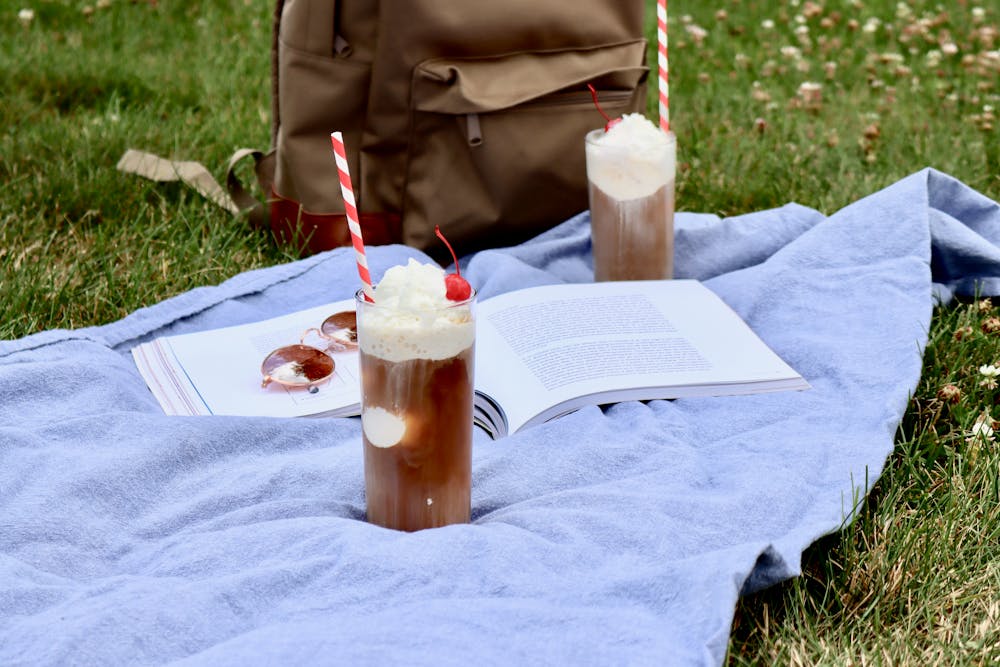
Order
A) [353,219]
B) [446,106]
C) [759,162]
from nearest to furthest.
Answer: [353,219], [446,106], [759,162]

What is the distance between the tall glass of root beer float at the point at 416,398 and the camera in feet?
4.71

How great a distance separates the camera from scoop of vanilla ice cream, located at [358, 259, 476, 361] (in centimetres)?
143

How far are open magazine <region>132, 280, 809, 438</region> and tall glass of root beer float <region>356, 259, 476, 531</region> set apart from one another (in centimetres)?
29

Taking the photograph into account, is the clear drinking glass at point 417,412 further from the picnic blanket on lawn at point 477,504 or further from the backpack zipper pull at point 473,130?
the backpack zipper pull at point 473,130

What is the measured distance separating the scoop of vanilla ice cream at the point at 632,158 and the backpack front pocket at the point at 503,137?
0.28 meters

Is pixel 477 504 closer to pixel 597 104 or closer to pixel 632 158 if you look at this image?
pixel 632 158

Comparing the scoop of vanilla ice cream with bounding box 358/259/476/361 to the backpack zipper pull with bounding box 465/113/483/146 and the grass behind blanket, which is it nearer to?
the grass behind blanket

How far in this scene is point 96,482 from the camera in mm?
1616

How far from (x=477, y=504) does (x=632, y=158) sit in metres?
0.86

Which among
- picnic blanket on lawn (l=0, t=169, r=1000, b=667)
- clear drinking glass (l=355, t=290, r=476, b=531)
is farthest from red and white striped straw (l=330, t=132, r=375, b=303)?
picnic blanket on lawn (l=0, t=169, r=1000, b=667)

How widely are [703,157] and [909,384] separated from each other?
1.54m

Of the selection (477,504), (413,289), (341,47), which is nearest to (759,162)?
(341,47)

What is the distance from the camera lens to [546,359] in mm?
1945

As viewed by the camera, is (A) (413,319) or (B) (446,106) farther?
(B) (446,106)
